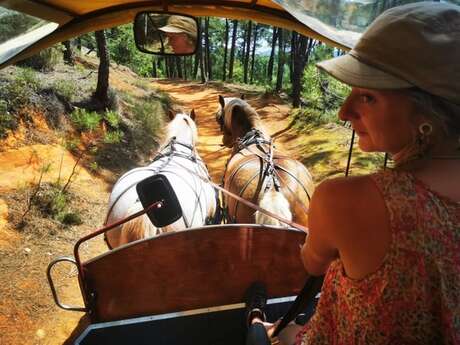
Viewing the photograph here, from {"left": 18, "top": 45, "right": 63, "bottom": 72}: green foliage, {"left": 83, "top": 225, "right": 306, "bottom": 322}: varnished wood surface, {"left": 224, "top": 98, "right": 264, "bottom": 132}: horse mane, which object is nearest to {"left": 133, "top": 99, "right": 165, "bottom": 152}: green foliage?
{"left": 18, "top": 45, "right": 63, "bottom": 72}: green foliage

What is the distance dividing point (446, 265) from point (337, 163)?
323 inches

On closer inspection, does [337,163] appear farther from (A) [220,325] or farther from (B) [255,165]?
(A) [220,325]

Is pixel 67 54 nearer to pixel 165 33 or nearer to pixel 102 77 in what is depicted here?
pixel 102 77

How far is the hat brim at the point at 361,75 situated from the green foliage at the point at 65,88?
8357 mm

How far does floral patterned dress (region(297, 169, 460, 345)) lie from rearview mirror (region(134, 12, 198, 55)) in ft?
7.29

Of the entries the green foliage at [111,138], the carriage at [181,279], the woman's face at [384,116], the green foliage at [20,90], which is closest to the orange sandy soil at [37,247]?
the green foliage at [20,90]

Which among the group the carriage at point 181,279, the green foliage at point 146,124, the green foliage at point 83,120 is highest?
the carriage at point 181,279

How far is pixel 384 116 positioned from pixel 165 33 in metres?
2.19

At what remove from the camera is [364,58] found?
3.71 feet

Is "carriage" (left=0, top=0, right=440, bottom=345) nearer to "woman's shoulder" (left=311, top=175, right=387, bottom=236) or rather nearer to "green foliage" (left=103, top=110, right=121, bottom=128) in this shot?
"woman's shoulder" (left=311, top=175, right=387, bottom=236)

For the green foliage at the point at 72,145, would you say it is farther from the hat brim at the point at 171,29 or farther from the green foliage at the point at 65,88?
the hat brim at the point at 171,29

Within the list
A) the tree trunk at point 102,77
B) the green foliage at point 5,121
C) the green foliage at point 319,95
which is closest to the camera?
the green foliage at point 5,121

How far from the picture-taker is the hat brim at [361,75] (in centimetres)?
105

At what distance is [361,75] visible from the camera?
43.9 inches
